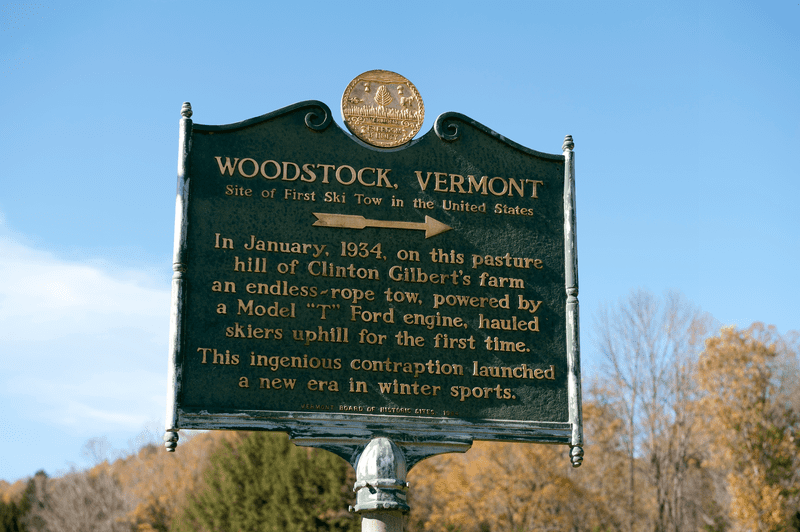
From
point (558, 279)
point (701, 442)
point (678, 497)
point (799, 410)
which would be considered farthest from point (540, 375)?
point (799, 410)

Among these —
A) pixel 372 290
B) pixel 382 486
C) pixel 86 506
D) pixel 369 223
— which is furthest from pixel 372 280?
pixel 86 506

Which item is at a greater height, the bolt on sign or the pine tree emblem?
the pine tree emblem

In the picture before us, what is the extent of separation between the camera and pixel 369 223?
692 cm

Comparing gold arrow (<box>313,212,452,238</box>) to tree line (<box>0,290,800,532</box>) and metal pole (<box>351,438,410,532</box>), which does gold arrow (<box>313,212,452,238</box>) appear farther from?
tree line (<box>0,290,800,532</box>)

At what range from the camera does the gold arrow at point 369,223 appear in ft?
22.6

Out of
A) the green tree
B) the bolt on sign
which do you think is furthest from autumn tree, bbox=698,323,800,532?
the bolt on sign

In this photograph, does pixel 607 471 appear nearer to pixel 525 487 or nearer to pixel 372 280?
pixel 525 487

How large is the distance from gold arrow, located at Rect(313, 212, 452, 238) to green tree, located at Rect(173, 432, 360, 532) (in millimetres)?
21853

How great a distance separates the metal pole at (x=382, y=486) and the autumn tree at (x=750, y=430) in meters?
29.6

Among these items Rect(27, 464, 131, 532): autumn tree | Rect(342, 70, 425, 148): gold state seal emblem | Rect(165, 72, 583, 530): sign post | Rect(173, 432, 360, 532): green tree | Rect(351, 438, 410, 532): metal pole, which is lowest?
Rect(27, 464, 131, 532): autumn tree

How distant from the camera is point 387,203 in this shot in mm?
7023

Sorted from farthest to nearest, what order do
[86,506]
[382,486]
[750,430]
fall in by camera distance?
[86,506] < [750,430] < [382,486]

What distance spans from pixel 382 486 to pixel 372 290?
1.57 metres

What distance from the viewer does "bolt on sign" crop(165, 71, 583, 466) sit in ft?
21.3
